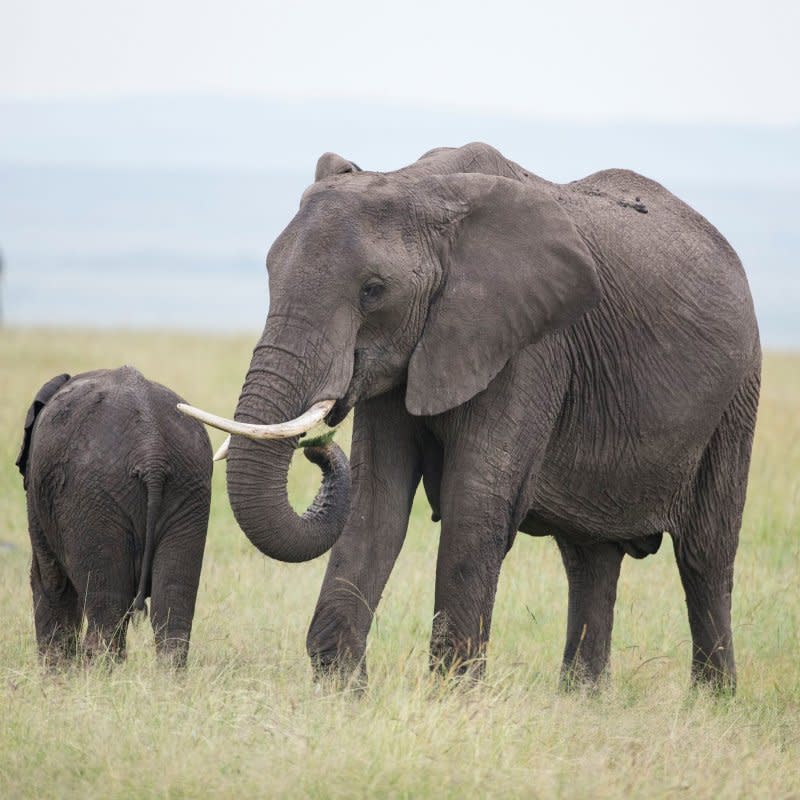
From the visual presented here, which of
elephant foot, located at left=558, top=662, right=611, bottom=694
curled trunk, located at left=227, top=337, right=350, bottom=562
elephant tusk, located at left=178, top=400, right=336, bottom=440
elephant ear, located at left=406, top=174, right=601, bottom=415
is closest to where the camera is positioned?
elephant tusk, located at left=178, top=400, right=336, bottom=440

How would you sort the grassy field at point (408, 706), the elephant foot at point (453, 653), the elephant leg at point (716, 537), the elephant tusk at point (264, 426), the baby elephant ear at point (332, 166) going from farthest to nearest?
1. the elephant leg at point (716, 537)
2. the elephant foot at point (453, 653)
3. the baby elephant ear at point (332, 166)
4. the elephant tusk at point (264, 426)
5. the grassy field at point (408, 706)

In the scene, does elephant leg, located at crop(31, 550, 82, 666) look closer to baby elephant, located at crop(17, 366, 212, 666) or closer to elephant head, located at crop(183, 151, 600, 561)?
baby elephant, located at crop(17, 366, 212, 666)

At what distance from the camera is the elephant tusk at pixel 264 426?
208 inches

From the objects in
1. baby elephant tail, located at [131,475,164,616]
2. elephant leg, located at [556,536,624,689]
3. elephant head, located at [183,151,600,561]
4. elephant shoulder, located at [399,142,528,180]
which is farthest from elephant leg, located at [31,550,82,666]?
elephant shoulder, located at [399,142,528,180]

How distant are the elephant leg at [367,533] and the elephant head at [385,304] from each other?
0.22 m

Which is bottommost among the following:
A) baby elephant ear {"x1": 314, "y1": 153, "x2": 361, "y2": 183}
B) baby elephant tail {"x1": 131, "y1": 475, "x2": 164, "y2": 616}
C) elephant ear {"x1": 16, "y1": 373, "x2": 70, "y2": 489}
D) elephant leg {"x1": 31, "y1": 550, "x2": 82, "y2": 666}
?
elephant leg {"x1": 31, "y1": 550, "x2": 82, "y2": 666}

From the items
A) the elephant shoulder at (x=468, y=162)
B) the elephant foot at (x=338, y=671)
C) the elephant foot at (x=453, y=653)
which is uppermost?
the elephant shoulder at (x=468, y=162)

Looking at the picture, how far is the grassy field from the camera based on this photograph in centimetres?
506

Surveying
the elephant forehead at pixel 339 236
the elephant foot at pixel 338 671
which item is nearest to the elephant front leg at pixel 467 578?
the elephant foot at pixel 338 671

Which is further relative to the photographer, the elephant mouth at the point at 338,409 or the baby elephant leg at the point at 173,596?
the baby elephant leg at the point at 173,596

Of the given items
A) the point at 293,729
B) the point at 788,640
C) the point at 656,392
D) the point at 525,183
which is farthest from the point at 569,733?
the point at 788,640

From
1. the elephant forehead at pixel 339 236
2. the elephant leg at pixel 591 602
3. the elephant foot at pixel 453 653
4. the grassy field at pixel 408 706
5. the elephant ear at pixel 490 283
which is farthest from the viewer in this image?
the elephant leg at pixel 591 602

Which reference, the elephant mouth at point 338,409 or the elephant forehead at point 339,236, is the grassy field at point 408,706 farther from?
the elephant forehead at point 339,236

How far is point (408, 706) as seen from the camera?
5.59 metres
